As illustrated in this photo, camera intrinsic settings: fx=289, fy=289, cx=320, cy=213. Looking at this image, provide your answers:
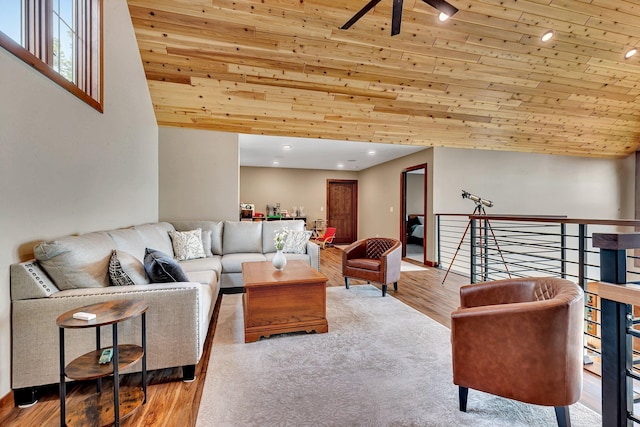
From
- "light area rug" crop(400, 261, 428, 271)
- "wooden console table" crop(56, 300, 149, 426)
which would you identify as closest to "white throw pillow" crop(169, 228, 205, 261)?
"wooden console table" crop(56, 300, 149, 426)

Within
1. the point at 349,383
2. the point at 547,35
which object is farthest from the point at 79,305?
the point at 547,35

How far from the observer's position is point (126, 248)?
8.09 feet

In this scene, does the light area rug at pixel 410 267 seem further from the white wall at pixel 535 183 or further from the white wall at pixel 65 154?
the white wall at pixel 65 154

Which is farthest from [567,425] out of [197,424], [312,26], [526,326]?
A: [312,26]

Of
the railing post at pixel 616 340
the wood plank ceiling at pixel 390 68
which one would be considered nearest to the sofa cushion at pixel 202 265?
the wood plank ceiling at pixel 390 68

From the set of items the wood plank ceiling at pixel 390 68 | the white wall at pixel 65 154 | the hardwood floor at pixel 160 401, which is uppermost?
the wood plank ceiling at pixel 390 68

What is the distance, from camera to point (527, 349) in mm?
1380

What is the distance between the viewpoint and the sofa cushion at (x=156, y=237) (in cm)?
305

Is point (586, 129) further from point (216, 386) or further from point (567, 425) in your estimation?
point (216, 386)

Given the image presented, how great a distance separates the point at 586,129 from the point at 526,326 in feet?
20.8

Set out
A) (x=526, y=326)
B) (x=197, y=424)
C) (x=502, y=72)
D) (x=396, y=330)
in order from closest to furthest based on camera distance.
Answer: (x=526, y=326)
(x=197, y=424)
(x=396, y=330)
(x=502, y=72)

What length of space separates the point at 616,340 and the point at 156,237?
147 inches

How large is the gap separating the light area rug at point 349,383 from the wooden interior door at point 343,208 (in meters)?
6.40

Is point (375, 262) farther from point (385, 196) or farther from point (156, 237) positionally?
point (385, 196)
